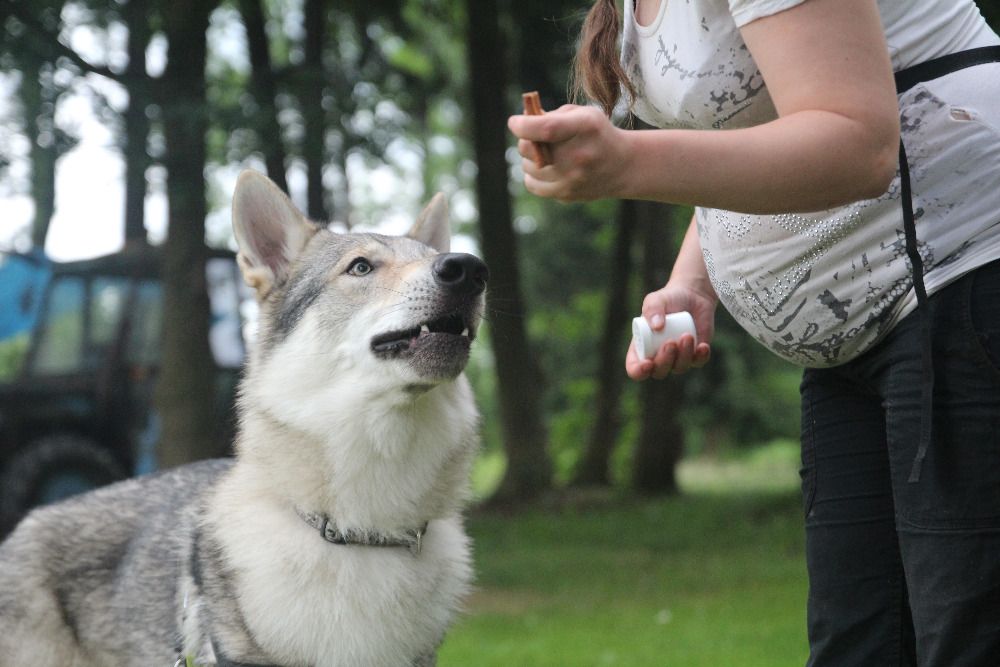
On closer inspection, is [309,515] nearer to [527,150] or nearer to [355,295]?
[355,295]

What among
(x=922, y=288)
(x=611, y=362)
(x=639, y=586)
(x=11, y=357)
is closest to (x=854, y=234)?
(x=922, y=288)

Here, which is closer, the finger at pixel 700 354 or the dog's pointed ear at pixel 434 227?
the finger at pixel 700 354

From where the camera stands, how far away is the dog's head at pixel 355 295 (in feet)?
10.3

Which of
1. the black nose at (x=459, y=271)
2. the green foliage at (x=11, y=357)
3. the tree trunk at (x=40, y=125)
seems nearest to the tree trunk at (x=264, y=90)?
the tree trunk at (x=40, y=125)

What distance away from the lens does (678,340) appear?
103 inches

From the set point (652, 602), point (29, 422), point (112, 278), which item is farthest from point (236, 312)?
point (652, 602)

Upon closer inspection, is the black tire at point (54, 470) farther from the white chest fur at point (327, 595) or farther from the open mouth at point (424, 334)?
the open mouth at point (424, 334)

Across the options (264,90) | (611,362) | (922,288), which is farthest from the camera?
(611,362)

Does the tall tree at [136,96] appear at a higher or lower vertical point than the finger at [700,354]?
higher

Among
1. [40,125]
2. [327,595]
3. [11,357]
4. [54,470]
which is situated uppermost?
[40,125]

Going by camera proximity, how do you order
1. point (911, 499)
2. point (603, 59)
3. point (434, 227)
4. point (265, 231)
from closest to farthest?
point (911, 499), point (603, 59), point (265, 231), point (434, 227)

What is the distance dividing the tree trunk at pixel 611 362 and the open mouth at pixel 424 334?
1338 cm

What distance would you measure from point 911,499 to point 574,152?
103cm

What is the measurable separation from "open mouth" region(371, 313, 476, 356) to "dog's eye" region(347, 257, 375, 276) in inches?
14.9
